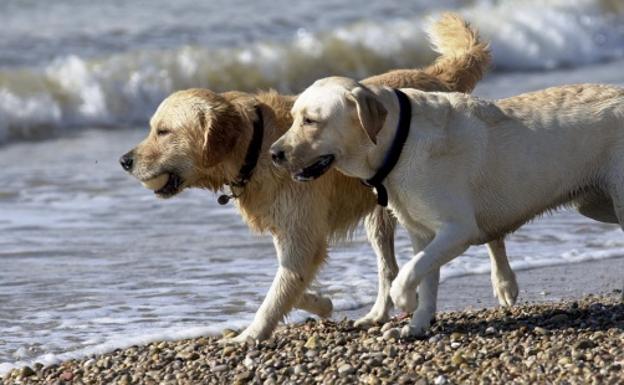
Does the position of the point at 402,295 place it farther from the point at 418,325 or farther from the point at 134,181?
the point at 134,181

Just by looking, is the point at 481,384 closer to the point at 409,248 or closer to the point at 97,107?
the point at 409,248

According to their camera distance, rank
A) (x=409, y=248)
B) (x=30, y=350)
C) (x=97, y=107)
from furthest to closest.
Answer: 1. (x=97, y=107)
2. (x=409, y=248)
3. (x=30, y=350)

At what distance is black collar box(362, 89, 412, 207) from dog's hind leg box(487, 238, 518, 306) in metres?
1.27

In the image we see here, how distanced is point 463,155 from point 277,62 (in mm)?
11752

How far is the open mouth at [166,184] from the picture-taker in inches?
251

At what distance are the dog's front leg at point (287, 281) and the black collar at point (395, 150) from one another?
1.65 ft

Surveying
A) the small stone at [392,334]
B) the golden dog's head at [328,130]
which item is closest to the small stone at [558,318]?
the small stone at [392,334]

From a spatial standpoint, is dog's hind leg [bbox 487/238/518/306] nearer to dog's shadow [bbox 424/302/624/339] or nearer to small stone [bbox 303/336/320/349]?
dog's shadow [bbox 424/302/624/339]

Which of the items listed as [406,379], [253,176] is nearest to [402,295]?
[406,379]

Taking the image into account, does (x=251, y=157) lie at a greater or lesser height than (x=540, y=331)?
greater

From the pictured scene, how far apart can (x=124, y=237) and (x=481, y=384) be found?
4255 mm

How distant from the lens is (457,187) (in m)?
6.05

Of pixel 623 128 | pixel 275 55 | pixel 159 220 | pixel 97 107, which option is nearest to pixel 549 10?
pixel 275 55

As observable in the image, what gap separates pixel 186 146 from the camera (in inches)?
250
